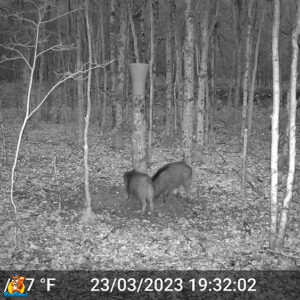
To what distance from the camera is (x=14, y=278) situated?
6.51 m

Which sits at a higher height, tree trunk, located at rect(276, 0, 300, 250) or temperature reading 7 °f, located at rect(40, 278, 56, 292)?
tree trunk, located at rect(276, 0, 300, 250)

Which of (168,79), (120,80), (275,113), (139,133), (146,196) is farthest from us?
(168,79)

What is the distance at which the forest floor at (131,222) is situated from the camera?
7.41m

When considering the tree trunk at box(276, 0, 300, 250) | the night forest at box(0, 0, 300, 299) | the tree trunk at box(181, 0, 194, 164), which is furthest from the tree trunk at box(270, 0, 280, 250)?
the tree trunk at box(181, 0, 194, 164)

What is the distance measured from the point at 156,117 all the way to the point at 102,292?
2185 centimetres

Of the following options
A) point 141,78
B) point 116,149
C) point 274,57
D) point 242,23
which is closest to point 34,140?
point 116,149

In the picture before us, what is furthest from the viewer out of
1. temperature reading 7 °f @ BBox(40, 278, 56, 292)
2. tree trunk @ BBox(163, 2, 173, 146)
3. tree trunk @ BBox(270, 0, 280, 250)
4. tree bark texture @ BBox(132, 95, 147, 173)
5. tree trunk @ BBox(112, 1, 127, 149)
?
tree trunk @ BBox(163, 2, 173, 146)

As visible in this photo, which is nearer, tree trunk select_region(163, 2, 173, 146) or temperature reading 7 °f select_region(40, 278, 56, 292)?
temperature reading 7 °f select_region(40, 278, 56, 292)

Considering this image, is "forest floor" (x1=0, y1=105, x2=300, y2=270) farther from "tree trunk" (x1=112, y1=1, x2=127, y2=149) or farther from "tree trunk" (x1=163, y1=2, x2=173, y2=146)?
"tree trunk" (x1=163, y1=2, x2=173, y2=146)

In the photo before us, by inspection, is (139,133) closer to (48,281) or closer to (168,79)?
(48,281)

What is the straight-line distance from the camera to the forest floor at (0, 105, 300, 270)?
7.41m

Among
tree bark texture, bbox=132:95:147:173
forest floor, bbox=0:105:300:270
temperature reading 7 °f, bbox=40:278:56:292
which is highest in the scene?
tree bark texture, bbox=132:95:147:173

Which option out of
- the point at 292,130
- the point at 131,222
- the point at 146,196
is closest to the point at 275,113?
the point at 292,130

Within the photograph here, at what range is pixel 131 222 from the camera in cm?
909
